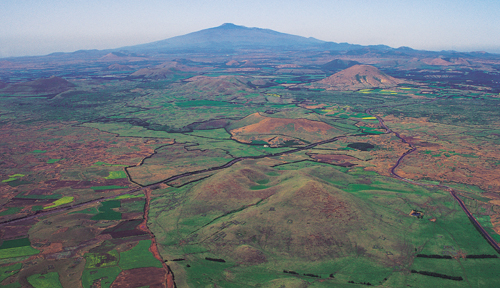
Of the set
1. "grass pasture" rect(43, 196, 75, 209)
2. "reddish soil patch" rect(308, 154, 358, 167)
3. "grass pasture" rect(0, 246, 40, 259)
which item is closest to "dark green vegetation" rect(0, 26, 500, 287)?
"grass pasture" rect(0, 246, 40, 259)

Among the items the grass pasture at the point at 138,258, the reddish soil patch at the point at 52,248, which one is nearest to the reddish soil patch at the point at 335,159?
the grass pasture at the point at 138,258

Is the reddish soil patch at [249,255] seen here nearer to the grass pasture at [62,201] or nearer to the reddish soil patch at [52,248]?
the reddish soil patch at [52,248]

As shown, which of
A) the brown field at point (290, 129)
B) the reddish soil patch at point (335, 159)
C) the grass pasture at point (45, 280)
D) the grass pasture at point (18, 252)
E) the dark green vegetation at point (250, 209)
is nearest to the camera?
the grass pasture at point (45, 280)

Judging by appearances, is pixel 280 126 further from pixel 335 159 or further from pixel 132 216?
pixel 132 216

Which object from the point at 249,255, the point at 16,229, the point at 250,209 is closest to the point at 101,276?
the point at 249,255

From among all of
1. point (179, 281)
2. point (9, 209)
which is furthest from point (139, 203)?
point (179, 281)

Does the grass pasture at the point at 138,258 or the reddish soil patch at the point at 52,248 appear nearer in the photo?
the grass pasture at the point at 138,258

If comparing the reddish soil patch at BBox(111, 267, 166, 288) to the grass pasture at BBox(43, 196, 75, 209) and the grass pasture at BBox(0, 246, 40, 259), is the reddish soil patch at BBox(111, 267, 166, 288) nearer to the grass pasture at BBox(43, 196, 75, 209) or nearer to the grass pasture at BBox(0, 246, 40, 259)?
the grass pasture at BBox(0, 246, 40, 259)

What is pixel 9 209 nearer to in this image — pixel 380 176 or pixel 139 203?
pixel 139 203
